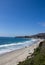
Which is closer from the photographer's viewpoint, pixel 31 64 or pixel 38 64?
pixel 38 64

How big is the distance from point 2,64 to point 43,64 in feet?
20.3

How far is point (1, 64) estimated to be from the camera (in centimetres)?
1074

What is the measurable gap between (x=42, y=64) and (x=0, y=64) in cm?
622

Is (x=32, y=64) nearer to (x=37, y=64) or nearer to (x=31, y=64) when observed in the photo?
(x=31, y=64)

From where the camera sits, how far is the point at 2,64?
10.7m

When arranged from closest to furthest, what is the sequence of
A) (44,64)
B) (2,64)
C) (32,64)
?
(44,64)
(32,64)
(2,64)

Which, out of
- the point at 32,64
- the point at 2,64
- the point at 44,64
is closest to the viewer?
the point at 44,64

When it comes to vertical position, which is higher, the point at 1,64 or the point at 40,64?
the point at 40,64

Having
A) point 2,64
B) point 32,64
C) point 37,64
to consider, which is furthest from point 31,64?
point 2,64

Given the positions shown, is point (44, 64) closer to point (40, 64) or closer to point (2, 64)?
point (40, 64)

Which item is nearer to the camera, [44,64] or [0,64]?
[44,64]

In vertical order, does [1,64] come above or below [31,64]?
below

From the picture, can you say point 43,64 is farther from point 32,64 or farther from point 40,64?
point 32,64

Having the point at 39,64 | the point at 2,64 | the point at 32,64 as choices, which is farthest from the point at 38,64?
the point at 2,64
